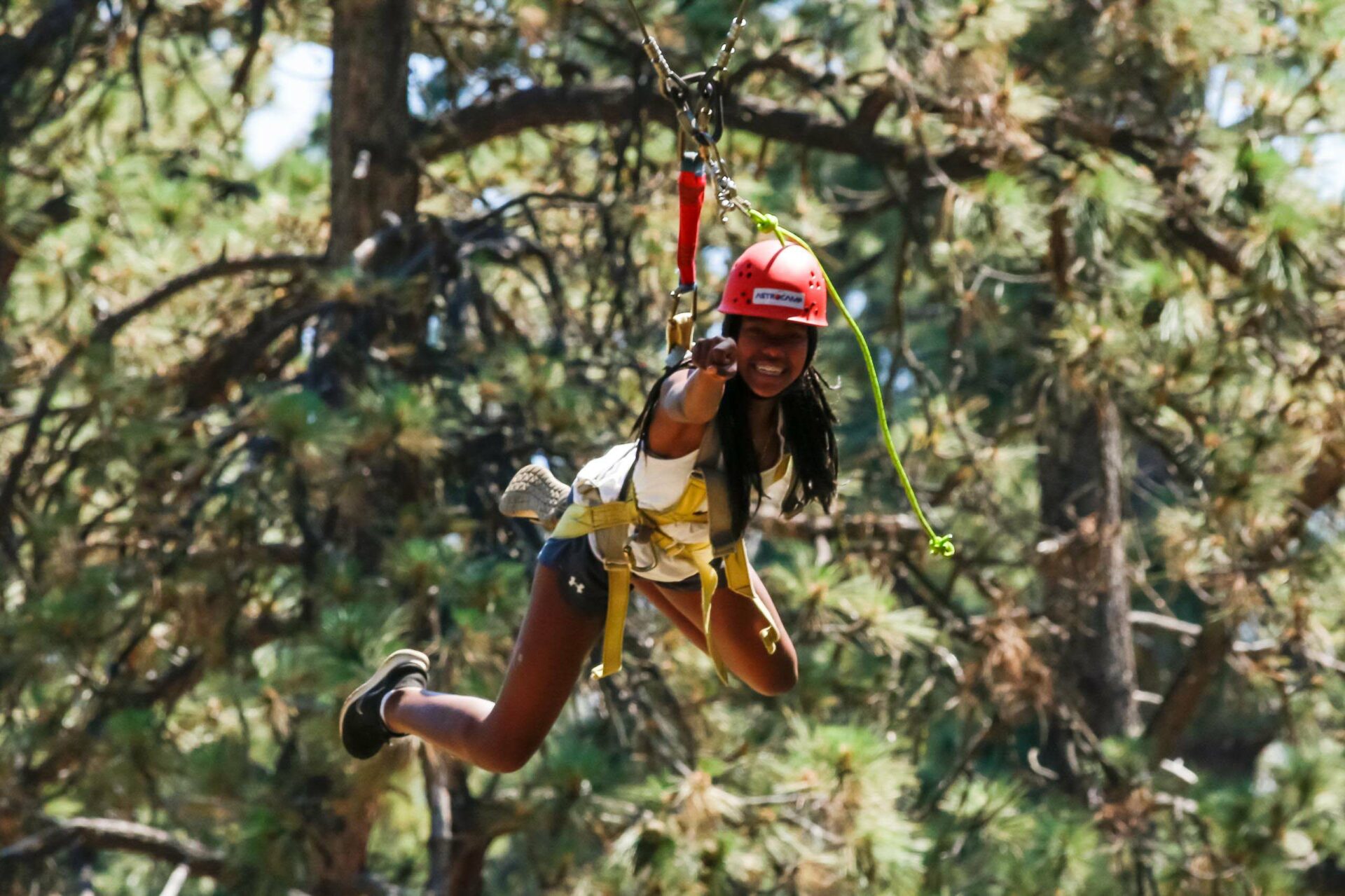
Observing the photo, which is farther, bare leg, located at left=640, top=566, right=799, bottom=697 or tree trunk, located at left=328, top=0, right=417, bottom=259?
tree trunk, located at left=328, top=0, right=417, bottom=259

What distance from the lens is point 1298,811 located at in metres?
6.32

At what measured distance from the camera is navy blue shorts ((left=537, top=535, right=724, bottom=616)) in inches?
140

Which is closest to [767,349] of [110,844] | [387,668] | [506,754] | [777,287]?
[777,287]

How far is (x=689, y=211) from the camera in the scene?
10.5 feet

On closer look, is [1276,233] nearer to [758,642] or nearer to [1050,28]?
[1050,28]

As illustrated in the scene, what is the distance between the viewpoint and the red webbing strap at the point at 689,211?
320cm

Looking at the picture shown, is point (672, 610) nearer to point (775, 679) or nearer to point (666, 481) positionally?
point (775, 679)

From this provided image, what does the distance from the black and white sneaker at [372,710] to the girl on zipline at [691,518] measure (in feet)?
0.32

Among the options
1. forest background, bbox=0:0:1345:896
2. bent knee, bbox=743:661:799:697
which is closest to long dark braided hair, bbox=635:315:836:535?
bent knee, bbox=743:661:799:697

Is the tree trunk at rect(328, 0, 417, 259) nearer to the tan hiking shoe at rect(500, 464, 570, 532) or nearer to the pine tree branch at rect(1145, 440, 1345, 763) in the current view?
the tan hiking shoe at rect(500, 464, 570, 532)

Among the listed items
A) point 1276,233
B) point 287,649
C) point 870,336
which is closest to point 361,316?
point 287,649

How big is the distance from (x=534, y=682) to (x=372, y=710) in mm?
595

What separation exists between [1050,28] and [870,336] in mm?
3198

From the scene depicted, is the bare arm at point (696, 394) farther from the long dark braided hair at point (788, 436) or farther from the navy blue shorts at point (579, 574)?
the navy blue shorts at point (579, 574)
